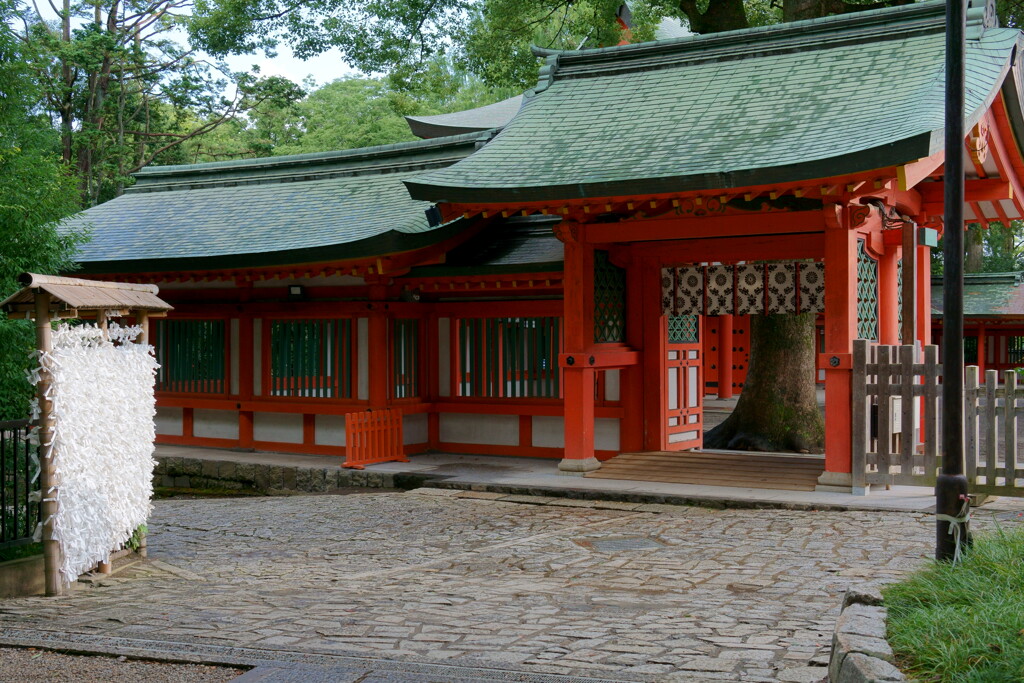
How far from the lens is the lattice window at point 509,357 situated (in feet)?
46.4

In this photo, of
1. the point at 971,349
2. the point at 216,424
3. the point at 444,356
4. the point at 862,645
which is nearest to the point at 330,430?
the point at 444,356

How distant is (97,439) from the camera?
7.64 m

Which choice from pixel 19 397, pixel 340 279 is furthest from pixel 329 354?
pixel 19 397

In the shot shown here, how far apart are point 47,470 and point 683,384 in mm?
9018

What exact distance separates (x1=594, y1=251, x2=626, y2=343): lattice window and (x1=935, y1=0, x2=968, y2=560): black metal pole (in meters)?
6.89

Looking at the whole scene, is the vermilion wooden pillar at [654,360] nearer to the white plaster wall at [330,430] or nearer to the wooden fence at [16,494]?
the white plaster wall at [330,430]

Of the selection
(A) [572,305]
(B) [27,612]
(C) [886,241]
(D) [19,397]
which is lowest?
(B) [27,612]

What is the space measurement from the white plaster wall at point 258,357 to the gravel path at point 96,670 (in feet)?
32.8

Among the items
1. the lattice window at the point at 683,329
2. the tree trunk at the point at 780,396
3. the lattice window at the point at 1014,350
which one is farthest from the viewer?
the lattice window at the point at 1014,350

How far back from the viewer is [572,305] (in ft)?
41.0

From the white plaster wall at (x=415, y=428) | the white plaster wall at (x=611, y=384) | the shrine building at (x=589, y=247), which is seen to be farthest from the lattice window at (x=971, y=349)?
the white plaster wall at (x=415, y=428)

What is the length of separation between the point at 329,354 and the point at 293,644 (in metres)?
9.48

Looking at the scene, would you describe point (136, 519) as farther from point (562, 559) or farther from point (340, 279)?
point (340, 279)

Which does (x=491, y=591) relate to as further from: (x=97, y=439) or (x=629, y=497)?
(x=629, y=497)
